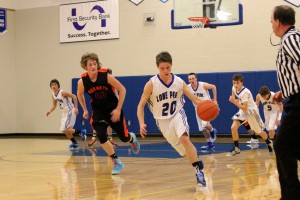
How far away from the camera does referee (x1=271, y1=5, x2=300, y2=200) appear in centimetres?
455

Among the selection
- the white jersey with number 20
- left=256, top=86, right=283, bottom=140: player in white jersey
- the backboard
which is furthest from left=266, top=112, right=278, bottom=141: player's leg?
the white jersey with number 20

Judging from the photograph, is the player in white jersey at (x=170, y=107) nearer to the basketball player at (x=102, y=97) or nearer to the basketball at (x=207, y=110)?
the basketball at (x=207, y=110)

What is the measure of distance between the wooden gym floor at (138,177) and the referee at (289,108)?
66.8 inches

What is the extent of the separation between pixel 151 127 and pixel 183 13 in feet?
14.4

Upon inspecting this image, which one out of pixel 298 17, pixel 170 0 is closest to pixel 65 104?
pixel 170 0

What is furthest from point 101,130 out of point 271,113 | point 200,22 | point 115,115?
point 200,22

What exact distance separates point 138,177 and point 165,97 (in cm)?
155

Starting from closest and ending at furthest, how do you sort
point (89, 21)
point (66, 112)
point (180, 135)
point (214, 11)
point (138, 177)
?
point (180, 135)
point (138, 177)
point (66, 112)
point (214, 11)
point (89, 21)

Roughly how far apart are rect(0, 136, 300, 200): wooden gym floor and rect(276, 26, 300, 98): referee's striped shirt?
2.07 meters

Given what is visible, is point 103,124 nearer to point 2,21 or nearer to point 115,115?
point 115,115

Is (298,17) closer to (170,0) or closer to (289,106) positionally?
(170,0)

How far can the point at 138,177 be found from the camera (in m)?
8.43

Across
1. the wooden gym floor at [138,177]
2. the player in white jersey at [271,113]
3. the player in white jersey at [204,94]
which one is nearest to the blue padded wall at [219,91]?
the player in white jersey at [271,113]

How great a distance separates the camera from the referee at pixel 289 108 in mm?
4547
